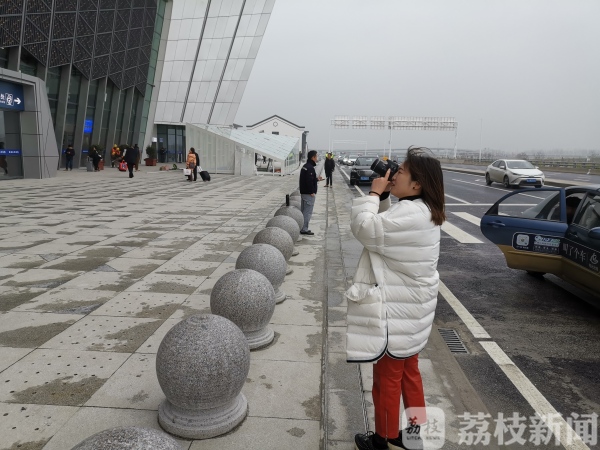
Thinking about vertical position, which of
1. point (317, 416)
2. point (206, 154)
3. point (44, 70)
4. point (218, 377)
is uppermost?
point (44, 70)

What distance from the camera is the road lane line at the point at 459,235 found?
10781mm

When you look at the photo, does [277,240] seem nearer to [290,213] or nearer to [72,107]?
[290,213]

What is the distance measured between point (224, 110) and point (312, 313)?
41.2 meters

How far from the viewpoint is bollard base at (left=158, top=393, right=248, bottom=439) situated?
10.6 ft

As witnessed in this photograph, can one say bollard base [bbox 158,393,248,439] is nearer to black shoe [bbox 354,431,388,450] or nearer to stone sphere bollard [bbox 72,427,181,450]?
black shoe [bbox 354,431,388,450]

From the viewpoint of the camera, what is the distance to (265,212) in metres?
14.6

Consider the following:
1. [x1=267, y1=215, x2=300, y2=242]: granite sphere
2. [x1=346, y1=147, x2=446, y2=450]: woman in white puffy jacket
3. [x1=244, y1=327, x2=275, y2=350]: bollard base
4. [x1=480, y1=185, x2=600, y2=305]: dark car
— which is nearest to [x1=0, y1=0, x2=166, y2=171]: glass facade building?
[x1=267, y1=215, x2=300, y2=242]: granite sphere

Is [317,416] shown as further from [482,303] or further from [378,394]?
[482,303]

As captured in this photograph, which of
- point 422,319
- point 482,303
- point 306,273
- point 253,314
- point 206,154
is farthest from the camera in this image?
point 206,154

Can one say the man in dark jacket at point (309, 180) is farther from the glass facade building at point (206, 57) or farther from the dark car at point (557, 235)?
the glass facade building at point (206, 57)

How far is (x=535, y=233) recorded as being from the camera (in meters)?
6.62

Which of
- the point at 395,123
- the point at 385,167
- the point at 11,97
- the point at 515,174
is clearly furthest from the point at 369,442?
the point at 395,123

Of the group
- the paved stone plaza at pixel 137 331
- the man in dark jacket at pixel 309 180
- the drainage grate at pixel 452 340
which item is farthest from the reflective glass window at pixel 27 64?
Answer: the drainage grate at pixel 452 340

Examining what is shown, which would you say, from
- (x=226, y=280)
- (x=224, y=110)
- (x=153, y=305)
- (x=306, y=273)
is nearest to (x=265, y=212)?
(x=306, y=273)
